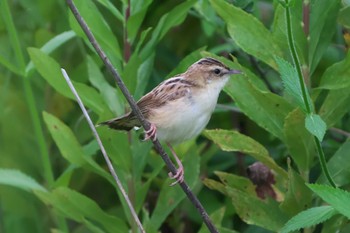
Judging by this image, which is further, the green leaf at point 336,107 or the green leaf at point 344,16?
the green leaf at point 344,16

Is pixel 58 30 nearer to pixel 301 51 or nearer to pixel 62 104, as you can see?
pixel 62 104

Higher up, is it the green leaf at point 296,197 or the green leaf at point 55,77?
the green leaf at point 55,77

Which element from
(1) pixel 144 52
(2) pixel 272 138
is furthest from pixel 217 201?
(1) pixel 144 52

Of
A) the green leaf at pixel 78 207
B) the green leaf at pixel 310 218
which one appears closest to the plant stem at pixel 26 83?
the green leaf at pixel 78 207

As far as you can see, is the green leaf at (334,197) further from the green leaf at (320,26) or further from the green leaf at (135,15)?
the green leaf at (135,15)

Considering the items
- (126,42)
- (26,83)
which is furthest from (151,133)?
(26,83)

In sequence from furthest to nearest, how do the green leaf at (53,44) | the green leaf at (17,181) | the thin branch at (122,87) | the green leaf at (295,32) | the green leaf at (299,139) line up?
1. the green leaf at (53,44)
2. the green leaf at (17,181)
3. the green leaf at (295,32)
4. the green leaf at (299,139)
5. the thin branch at (122,87)

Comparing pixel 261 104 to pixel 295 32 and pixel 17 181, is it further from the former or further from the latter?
pixel 17 181
